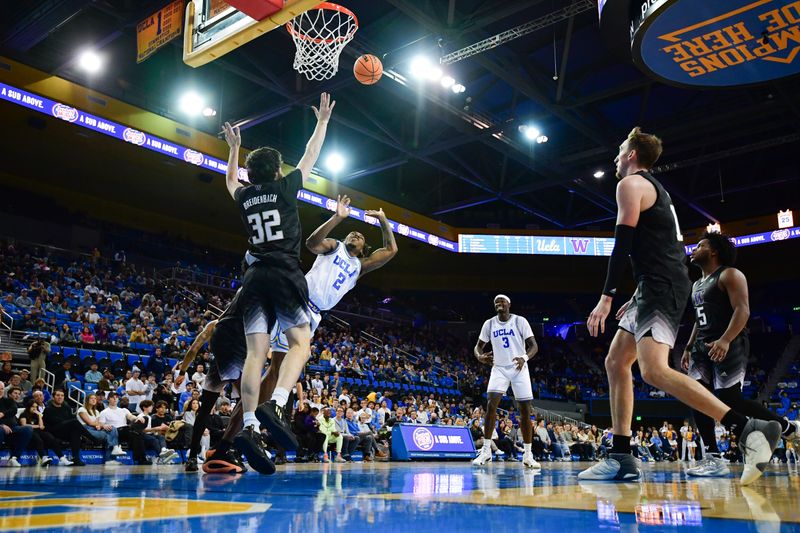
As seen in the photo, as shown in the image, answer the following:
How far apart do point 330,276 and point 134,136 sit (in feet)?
40.8

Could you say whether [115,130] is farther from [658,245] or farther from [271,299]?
[658,245]

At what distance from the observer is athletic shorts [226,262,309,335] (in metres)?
3.48

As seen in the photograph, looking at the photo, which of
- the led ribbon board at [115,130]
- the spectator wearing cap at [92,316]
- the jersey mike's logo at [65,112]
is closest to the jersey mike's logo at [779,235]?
the led ribbon board at [115,130]

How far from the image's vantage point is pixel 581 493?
8.71ft

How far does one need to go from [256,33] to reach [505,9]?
6.88 m

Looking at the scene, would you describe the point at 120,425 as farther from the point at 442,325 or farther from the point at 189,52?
the point at 442,325

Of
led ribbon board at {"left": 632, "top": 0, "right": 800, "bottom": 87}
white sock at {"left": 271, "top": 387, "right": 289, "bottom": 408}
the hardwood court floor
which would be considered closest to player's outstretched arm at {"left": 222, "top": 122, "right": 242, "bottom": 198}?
white sock at {"left": 271, "top": 387, "right": 289, "bottom": 408}

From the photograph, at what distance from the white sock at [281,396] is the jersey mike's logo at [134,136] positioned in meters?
13.7

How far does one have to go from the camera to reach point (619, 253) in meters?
3.38

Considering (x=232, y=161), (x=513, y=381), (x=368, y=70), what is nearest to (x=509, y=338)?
(x=513, y=381)

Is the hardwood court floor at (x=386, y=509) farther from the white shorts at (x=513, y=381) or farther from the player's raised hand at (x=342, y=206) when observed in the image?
the white shorts at (x=513, y=381)

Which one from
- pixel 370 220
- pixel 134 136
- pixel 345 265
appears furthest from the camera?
pixel 370 220

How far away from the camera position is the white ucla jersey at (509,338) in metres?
7.27

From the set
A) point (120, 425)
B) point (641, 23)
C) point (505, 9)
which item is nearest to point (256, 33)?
point (641, 23)
